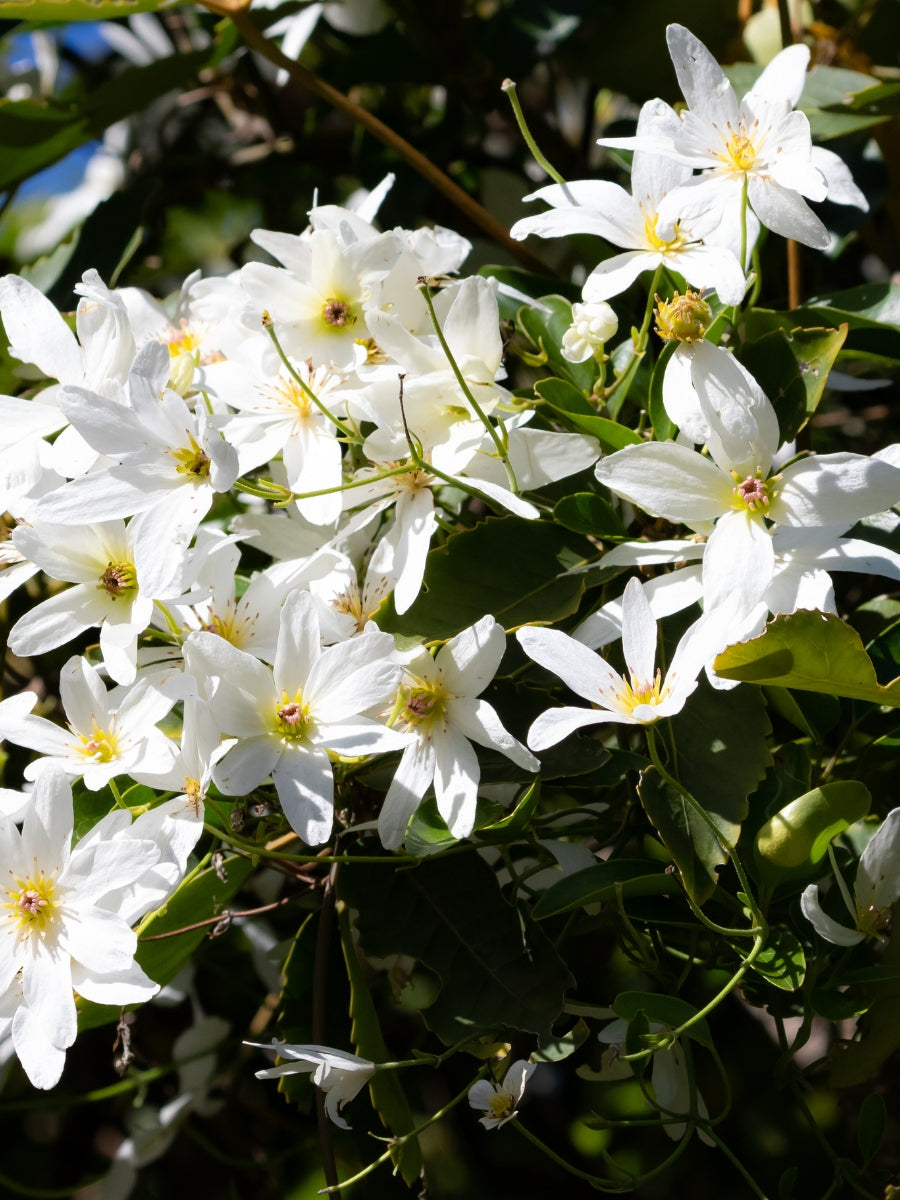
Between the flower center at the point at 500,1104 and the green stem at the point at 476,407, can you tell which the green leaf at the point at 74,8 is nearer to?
the green stem at the point at 476,407

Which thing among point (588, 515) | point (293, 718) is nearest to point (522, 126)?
point (588, 515)

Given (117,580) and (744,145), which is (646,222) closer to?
(744,145)

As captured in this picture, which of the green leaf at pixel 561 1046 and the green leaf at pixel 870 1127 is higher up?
the green leaf at pixel 561 1046

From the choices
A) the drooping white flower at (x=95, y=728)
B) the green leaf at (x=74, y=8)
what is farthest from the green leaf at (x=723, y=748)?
the green leaf at (x=74, y=8)

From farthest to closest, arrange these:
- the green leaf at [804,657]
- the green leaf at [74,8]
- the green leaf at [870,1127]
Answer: the green leaf at [74,8] → the green leaf at [870,1127] → the green leaf at [804,657]

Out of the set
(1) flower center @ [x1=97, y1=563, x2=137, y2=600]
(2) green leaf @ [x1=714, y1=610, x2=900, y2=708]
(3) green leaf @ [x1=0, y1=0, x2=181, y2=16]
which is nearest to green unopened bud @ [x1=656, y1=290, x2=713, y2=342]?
(2) green leaf @ [x1=714, y1=610, x2=900, y2=708]

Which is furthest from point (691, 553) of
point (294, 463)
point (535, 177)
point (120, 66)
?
point (120, 66)
